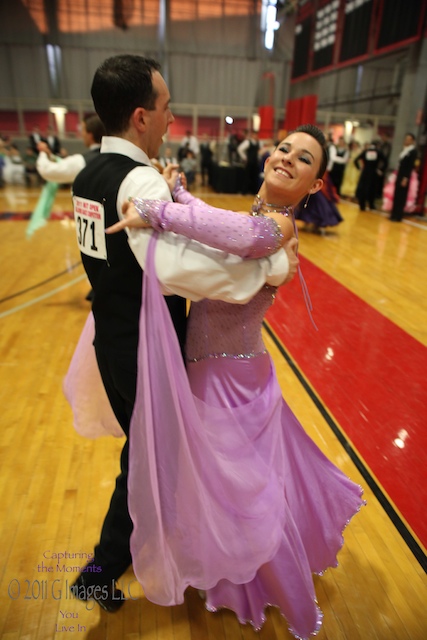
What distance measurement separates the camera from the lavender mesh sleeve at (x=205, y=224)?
2.93ft

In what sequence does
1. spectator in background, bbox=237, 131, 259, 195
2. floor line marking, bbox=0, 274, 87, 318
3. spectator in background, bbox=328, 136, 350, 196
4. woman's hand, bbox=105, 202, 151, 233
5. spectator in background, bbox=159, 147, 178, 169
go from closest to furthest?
woman's hand, bbox=105, 202, 151, 233 < spectator in background, bbox=159, 147, 178, 169 < floor line marking, bbox=0, 274, 87, 318 < spectator in background, bbox=328, 136, 350, 196 < spectator in background, bbox=237, 131, 259, 195

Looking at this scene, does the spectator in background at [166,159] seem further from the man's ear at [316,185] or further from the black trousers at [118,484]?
the black trousers at [118,484]

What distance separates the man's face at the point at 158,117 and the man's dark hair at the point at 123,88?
0.01 metres

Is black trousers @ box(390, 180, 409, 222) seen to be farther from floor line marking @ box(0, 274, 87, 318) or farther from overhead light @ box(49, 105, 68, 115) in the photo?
overhead light @ box(49, 105, 68, 115)

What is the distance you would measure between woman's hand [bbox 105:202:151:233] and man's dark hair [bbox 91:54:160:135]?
267 millimetres

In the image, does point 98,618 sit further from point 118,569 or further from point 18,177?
point 18,177

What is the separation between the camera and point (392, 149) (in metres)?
9.96

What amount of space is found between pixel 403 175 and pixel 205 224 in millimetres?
7646

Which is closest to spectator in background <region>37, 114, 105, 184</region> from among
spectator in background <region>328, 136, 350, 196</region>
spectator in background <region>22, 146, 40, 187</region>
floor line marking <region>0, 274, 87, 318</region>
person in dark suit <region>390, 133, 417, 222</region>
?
floor line marking <region>0, 274, 87, 318</region>

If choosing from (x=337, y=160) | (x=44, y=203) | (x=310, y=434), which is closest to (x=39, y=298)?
(x=44, y=203)

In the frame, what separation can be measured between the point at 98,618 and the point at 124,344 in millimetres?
921

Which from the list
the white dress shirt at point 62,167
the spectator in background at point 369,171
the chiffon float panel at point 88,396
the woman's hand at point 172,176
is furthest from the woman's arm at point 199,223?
the spectator in background at point 369,171

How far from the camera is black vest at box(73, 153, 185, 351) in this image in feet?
3.31

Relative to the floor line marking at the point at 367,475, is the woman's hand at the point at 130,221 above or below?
above
